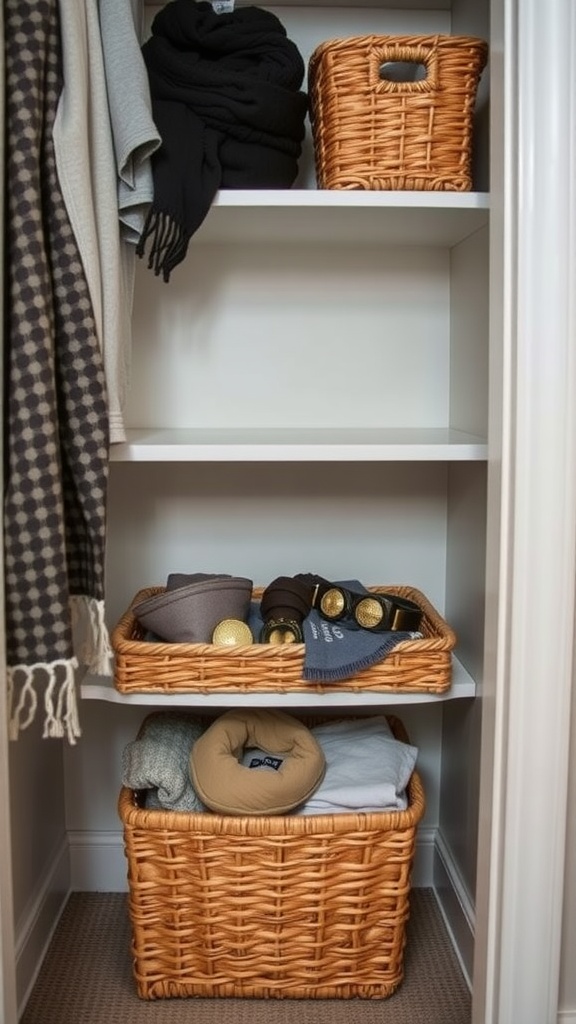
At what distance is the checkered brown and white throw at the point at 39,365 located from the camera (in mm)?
1184

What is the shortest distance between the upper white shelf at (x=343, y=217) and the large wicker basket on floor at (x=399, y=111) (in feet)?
0.11

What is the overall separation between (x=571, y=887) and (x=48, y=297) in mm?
1030

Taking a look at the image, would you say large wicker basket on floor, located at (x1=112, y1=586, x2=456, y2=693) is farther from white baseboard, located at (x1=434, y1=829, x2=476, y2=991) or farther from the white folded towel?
white baseboard, located at (x1=434, y1=829, x2=476, y2=991)

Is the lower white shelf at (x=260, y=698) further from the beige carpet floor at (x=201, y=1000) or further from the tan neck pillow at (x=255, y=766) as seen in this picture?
the beige carpet floor at (x=201, y=1000)

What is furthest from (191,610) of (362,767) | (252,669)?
(362,767)

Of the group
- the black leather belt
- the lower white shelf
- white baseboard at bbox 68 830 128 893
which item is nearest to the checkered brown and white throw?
the lower white shelf

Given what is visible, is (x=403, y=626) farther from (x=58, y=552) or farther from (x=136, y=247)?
(x=136, y=247)

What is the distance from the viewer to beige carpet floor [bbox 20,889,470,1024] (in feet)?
5.04

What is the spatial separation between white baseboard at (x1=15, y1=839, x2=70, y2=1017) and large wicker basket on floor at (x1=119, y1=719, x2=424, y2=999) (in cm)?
18

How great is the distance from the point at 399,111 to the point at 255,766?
1.04 m

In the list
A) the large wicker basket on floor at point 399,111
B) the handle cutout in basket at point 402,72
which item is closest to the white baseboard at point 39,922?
the large wicker basket on floor at point 399,111

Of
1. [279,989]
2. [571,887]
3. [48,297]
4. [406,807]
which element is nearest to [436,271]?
[48,297]

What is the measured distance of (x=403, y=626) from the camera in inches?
61.3

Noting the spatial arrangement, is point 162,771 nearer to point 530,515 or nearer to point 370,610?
point 370,610
